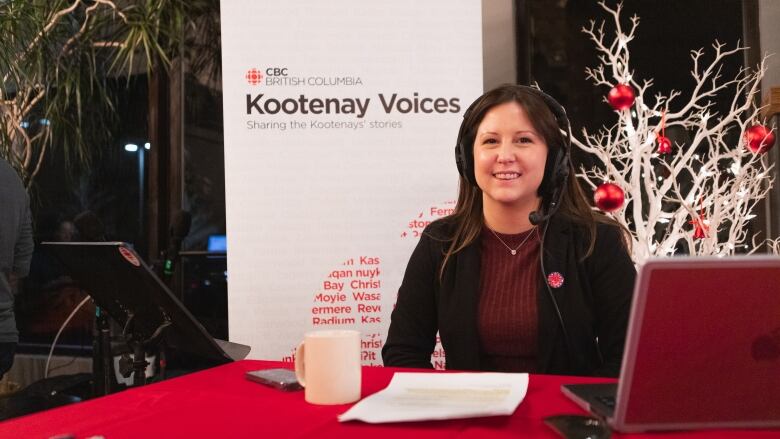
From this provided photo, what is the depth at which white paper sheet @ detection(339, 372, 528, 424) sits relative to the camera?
85 cm

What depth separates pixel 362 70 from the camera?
9.27 ft

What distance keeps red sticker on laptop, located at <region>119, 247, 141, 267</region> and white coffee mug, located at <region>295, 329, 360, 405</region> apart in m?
0.46

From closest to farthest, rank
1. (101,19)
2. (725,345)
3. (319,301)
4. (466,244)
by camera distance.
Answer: (725,345)
(466,244)
(319,301)
(101,19)

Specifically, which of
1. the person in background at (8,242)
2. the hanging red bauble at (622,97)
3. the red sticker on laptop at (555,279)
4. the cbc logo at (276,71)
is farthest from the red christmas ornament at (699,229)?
the person in background at (8,242)

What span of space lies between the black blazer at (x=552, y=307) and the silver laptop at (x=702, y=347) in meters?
0.74

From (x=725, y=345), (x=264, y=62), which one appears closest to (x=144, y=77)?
(x=264, y=62)

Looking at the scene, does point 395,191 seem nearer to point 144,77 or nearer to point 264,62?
point 264,62

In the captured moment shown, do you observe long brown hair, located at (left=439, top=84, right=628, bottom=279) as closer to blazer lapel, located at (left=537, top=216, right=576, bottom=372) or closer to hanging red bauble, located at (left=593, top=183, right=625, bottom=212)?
blazer lapel, located at (left=537, top=216, right=576, bottom=372)

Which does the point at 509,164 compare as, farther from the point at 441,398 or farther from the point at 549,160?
the point at 441,398

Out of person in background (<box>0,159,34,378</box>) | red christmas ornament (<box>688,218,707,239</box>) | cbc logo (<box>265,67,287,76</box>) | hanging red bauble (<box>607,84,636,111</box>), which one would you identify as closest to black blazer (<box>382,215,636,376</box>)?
hanging red bauble (<box>607,84,636,111</box>)

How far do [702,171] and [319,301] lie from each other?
1.58m

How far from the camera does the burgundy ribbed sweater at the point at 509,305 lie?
1614 mm

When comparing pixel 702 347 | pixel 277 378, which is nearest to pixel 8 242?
pixel 277 378

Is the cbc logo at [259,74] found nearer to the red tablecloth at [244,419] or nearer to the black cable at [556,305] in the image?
the black cable at [556,305]
